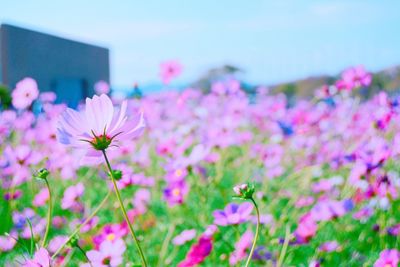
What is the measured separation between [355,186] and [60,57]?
179 inches

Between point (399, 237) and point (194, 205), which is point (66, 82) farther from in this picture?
point (399, 237)

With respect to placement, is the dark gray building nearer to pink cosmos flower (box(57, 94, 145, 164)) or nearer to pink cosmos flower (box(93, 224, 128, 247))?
pink cosmos flower (box(93, 224, 128, 247))

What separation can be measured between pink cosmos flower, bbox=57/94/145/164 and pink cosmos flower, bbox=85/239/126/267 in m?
0.24

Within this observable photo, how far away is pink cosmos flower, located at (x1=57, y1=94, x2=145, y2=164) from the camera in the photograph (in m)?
0.50

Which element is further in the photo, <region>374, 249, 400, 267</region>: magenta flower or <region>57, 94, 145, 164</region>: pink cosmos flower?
<region>374, 249, 400, 267</region>: magenta flower

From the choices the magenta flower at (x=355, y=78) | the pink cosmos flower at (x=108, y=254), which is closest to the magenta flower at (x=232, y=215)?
the pink cosmos flower at (x=108, y=254)

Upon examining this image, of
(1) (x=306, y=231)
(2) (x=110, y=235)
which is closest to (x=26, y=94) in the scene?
(2) (x=110, y=235)

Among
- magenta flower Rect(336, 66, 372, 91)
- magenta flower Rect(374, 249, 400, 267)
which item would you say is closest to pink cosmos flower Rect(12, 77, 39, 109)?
magenta flower Rect(374, 249, 400, 267)

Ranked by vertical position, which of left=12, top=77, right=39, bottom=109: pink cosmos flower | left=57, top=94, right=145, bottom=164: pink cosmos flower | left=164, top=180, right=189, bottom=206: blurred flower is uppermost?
left=12, top=77, right=39, bottom=109: pink cosmos flower

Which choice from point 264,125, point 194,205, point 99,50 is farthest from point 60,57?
point 194,205

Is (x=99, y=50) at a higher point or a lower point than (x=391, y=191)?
higher

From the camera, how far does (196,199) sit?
1.46 metres

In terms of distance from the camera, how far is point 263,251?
0.95 m

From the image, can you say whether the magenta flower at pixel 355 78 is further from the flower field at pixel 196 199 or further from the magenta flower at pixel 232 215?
the magenta flower at pixel 232 215
